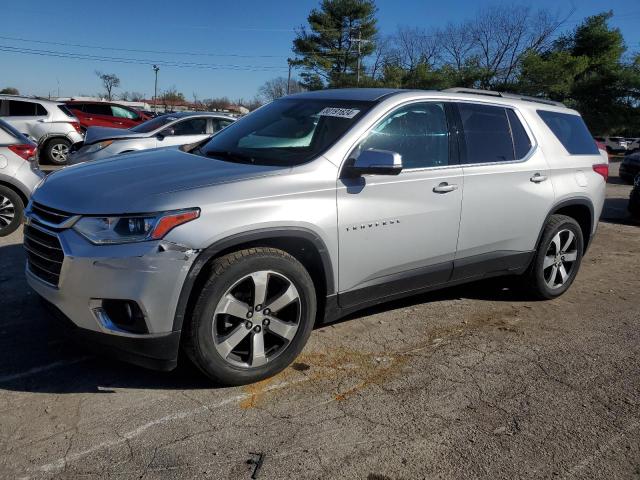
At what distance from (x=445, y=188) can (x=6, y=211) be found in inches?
208

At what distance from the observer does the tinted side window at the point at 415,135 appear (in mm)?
3699

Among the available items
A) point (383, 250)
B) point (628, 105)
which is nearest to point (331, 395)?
point (383, 250)

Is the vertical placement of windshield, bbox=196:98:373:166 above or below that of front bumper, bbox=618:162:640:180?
above

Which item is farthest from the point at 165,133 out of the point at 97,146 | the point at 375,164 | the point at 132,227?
the point at 132,227

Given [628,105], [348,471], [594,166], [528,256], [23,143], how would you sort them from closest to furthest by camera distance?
[348,471]
[528,256]
[594,166]
[23,143]
[628,105]

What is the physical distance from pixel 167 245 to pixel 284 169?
2.85 feet

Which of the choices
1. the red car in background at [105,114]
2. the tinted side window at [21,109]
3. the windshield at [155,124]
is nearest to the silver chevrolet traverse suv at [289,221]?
the windshield at [155,124]

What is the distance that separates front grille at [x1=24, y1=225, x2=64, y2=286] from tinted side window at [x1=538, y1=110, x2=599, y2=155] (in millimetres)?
3998

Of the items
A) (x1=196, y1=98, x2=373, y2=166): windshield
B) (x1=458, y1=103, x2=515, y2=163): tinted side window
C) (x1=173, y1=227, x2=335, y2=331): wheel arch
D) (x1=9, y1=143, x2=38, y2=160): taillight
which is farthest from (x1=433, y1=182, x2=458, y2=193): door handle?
(x1=9, y1=143, x2=38, y2=160): taillight

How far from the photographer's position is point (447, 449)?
270cm

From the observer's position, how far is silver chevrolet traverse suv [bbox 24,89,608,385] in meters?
2.84

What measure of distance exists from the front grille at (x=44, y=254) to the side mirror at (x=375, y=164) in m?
1.70

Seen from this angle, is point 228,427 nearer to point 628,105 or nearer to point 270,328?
point 270,328

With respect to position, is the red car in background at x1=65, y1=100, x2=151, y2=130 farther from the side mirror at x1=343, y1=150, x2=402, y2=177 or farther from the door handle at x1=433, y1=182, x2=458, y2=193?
the side mirror at x1=343, y1=150, x2=402, y2=177
